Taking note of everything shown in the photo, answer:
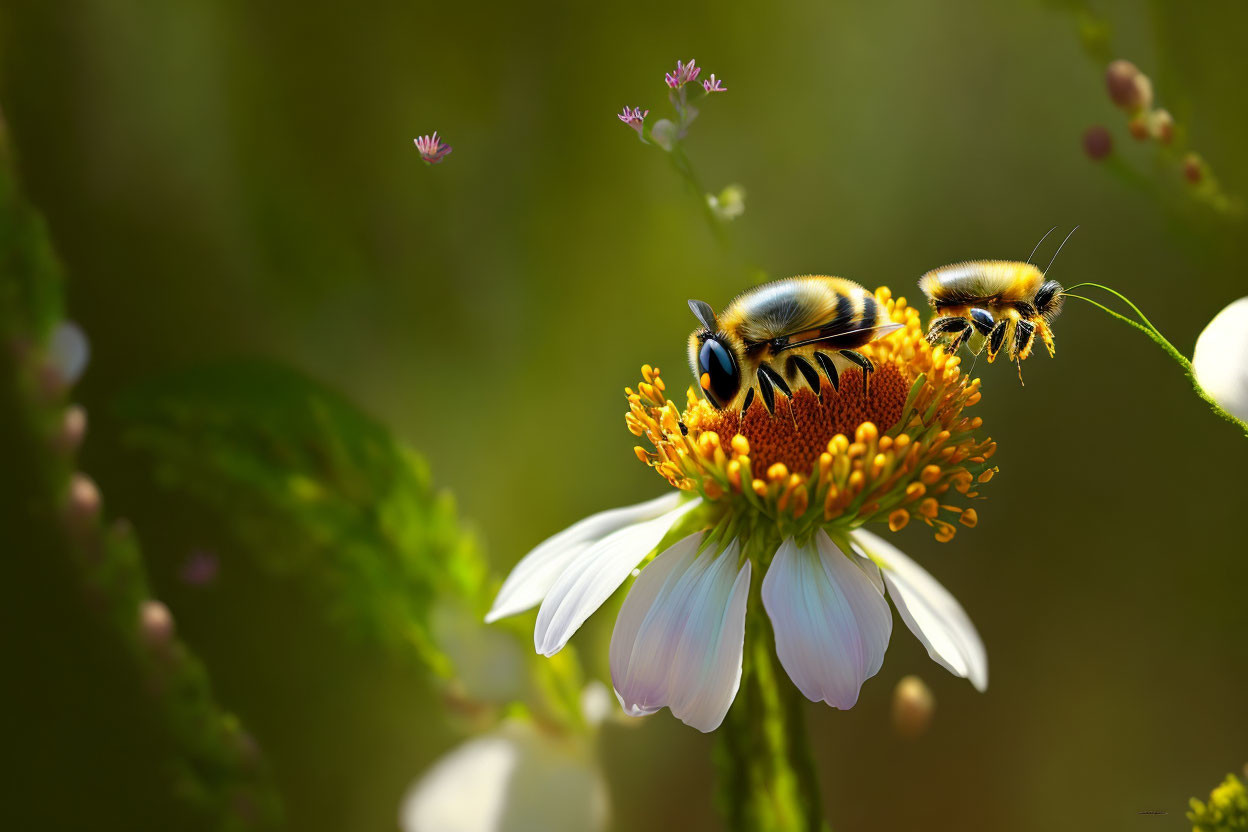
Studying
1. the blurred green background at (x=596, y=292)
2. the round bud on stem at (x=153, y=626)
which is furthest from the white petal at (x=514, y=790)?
the round bud on stem at (x=153, y=626)

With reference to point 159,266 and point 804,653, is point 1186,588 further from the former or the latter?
point 159,266

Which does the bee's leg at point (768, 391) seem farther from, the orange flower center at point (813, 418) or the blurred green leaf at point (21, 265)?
the blurred green leaf at point (21, 265)

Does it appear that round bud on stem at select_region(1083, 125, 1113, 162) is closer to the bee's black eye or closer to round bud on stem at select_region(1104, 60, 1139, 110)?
round bud on stem at select_region(1104, 60, 1139, 110)

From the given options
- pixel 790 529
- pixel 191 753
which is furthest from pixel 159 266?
pixel 790 529

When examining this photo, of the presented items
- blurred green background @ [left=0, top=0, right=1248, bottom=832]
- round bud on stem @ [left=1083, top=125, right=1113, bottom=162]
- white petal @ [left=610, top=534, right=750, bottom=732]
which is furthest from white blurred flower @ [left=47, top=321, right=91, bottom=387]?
round bud on stem @ [left=1083, top=125, right=1113, bottom=162]

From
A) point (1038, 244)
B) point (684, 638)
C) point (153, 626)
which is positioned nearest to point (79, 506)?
point (153, 626)
